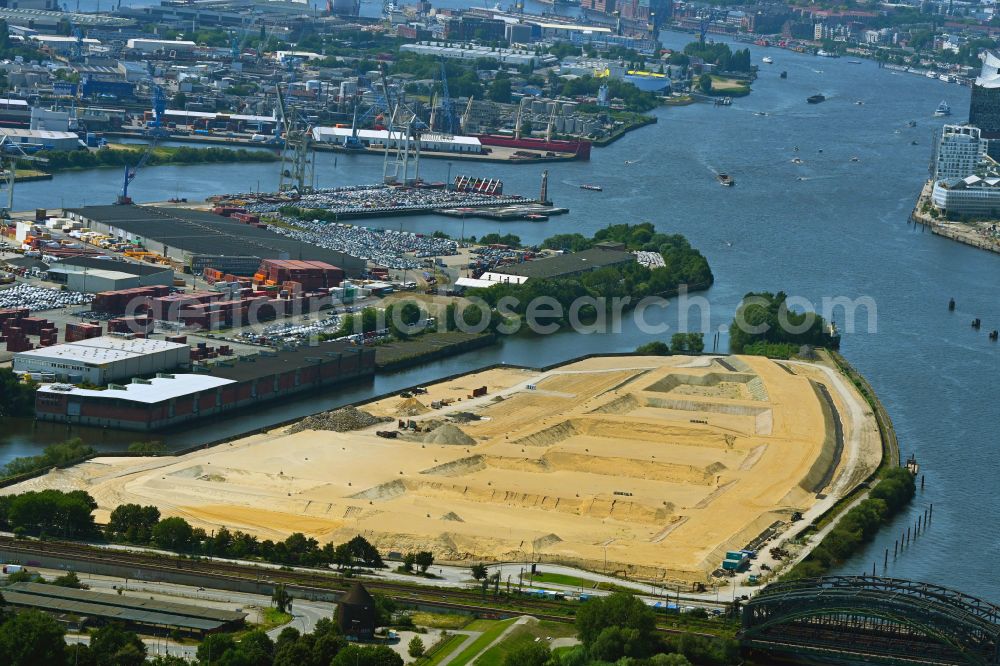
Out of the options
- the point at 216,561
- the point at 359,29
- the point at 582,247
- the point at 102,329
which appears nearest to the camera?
the point at 216,561

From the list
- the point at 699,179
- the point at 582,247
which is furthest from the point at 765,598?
the point at 699,179

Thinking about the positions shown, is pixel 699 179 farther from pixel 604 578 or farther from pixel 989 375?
pixel 604 578

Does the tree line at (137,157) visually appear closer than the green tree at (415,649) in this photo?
No

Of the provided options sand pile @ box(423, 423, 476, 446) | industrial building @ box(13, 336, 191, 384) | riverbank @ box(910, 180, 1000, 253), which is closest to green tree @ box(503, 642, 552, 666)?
sand pile @ box(423, 423, 476, 446)

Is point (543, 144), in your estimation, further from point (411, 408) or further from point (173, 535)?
point (173, 535)

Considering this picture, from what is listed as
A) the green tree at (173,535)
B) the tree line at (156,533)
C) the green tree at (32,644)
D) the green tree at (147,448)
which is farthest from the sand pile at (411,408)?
the green tree at (32,644)

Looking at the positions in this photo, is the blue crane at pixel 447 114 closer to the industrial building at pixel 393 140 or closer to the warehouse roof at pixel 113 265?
the industrial building at pixel 393 140

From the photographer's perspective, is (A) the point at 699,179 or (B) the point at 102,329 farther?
(A) the point at 699,179
